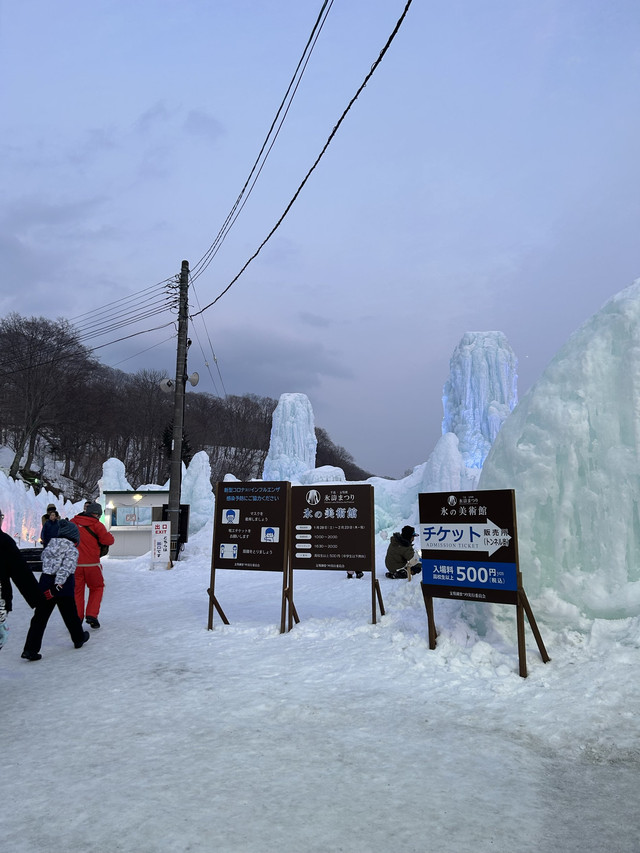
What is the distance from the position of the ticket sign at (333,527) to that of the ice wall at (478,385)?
31438 mm

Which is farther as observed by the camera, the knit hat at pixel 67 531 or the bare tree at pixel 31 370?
the bare tree at pixel 31 370

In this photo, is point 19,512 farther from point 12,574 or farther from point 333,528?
point 12,574

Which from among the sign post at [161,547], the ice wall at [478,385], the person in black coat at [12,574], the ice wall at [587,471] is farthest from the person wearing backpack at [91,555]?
the ice wall at [478,385]

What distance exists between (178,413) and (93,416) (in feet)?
122

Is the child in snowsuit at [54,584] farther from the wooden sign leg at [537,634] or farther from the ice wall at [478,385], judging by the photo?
the ice wall at [478,385]

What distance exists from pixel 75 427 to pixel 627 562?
165ft

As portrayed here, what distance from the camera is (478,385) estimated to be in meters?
39.5

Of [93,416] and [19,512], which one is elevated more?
[93,416]

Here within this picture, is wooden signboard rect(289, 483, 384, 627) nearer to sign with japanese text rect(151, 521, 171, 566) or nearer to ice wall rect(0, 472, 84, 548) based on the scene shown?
sign with japanese text rect(151, 521, 171, 566)

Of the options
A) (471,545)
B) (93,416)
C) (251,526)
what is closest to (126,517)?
(251,526)

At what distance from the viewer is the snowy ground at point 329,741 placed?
2.89m

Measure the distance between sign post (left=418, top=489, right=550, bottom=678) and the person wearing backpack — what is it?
4.38 meters

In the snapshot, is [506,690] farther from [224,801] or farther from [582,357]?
[582,357]

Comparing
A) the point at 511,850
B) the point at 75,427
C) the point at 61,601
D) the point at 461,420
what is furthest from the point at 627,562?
the point at 75,427
